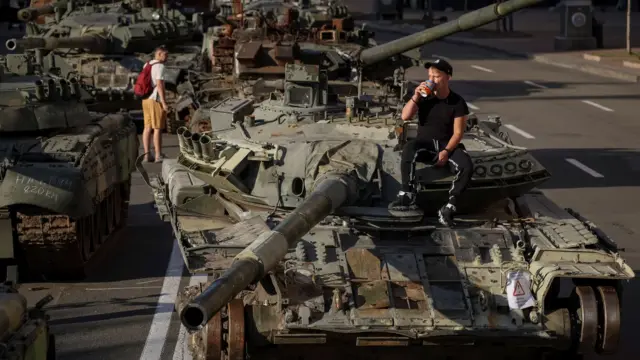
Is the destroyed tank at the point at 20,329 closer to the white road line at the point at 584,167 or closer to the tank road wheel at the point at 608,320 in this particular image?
the tank road wheel at the point at 608,320

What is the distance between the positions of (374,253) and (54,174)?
4.43 metres

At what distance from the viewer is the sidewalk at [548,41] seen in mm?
38906

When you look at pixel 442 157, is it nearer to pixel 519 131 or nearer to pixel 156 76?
pixel 156 76

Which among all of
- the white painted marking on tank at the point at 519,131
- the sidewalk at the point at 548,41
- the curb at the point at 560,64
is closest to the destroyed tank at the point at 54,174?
the white painted marking on tank at the point at 519,131

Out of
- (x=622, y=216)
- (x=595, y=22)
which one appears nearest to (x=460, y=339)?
(x=622, y=216)

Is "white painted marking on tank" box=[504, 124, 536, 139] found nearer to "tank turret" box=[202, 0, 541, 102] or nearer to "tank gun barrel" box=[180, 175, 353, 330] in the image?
"tank turret" box=[202, 0, 541, 102]

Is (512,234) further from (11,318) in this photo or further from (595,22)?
(595,22)

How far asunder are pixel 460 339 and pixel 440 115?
2441 millimetres

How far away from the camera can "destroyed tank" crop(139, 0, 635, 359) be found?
35.5ft

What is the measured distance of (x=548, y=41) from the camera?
4872 cm

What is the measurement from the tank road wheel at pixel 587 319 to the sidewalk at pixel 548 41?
2595 cm

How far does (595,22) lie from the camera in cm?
4488

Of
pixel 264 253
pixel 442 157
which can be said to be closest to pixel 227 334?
pixel 264 253

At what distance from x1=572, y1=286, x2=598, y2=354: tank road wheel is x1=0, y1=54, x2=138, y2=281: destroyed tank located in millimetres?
5920
